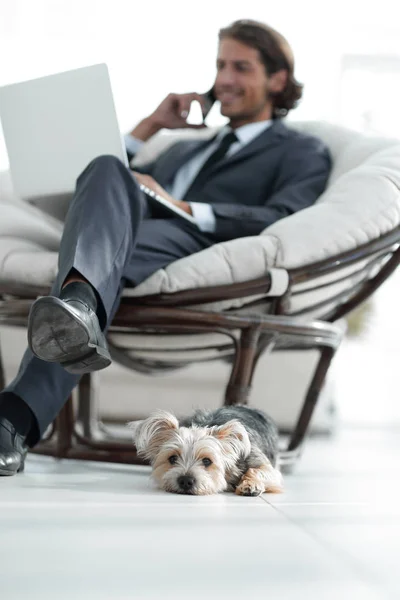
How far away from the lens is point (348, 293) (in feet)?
6.41

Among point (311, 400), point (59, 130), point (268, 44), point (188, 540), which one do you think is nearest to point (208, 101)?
point (268, 44)

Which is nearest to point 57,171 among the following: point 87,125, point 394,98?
point 87,125

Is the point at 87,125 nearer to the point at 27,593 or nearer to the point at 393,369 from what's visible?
the point at 27,593

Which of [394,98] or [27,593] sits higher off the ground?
[27,593]

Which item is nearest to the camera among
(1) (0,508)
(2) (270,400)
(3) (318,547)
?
(3) (318,547)

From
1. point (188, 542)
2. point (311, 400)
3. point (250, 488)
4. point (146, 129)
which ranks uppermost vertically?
point (146, 129)

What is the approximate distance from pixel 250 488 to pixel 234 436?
3.6 inches

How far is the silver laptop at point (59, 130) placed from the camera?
174 cm

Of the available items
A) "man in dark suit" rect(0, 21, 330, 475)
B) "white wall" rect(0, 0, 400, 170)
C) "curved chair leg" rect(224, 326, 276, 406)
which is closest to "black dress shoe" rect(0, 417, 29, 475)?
"man in dark suit" rect(0, 21, 330, 475)

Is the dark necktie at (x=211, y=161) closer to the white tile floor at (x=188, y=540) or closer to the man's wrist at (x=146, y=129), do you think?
the man's wrist at (x=146, y=129)

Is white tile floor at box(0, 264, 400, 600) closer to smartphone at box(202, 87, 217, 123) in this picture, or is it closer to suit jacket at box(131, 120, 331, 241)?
suit jacket at box(131, 120, 331, 241)

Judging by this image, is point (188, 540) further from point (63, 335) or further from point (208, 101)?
point (208, 101)

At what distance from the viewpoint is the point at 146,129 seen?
2199mm

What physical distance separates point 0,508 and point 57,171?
36.1 inches
